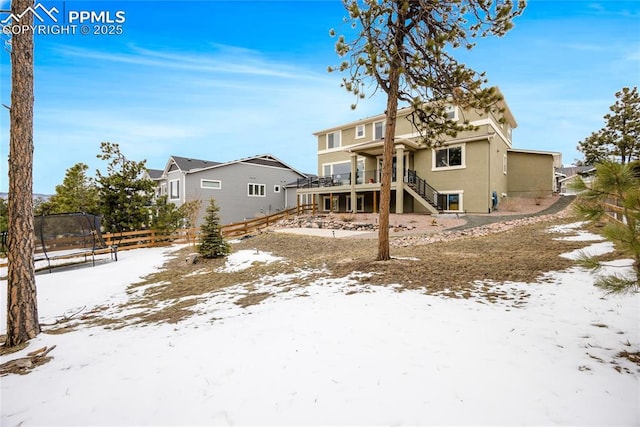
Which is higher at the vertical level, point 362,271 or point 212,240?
point 212,240

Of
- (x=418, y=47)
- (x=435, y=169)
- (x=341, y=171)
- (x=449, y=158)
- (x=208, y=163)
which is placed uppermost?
(x=208, y=163)

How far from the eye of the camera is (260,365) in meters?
2.73

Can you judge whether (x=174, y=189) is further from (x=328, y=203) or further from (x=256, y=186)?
(x=328, y=203)

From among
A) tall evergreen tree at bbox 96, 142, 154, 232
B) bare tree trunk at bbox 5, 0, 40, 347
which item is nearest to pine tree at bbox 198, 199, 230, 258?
bare tree trunk at bbox 5, 0, 40, 347

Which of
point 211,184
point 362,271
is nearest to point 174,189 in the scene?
point 211,184

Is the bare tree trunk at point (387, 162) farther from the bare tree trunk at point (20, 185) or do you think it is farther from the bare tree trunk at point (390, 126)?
the bare tree trunk at point (20, 185)

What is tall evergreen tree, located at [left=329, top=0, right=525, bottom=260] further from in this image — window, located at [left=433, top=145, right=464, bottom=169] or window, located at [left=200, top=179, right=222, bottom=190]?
window, located at [left=200, top=179, right=222, bottom=190]

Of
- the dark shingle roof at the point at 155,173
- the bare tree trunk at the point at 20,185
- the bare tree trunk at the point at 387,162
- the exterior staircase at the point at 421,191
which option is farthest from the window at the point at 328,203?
the bare tree trunk at the point at 20,185

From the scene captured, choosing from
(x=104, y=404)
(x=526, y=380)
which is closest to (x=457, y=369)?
(x=526, y=380)

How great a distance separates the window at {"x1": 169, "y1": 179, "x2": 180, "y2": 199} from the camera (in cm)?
2471

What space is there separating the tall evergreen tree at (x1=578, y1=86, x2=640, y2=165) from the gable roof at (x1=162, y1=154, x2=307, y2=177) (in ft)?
86.8

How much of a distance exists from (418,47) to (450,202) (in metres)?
14.7

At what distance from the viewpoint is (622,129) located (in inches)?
914

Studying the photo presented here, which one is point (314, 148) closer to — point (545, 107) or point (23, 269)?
point (545, 107)
